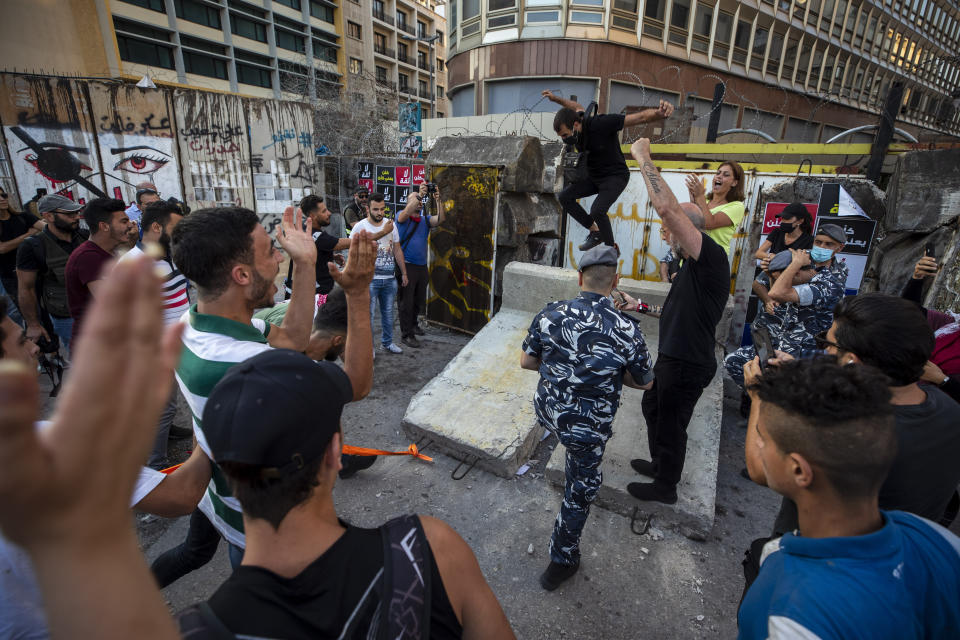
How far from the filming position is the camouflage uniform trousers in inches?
98.9

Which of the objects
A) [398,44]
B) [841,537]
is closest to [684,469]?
[841,537]

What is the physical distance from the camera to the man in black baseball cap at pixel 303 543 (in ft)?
2.90

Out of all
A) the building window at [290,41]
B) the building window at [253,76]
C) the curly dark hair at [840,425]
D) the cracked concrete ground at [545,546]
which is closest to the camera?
the curly dark hair at [840,425]

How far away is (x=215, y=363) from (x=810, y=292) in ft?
13.1

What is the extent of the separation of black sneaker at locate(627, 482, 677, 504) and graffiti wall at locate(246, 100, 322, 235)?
12246 millimetres

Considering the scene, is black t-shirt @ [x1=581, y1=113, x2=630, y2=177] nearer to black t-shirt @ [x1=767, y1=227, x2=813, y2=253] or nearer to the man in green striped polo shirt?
black t-shirt @ [x1=767, y1=227, x2=813, y2=253]

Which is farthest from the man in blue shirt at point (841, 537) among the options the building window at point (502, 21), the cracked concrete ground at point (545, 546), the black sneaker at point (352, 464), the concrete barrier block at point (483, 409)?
the building window at point (502, 21)

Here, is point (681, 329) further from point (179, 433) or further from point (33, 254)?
point (33, 254)

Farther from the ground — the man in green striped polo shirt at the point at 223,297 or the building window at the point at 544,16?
the building window at the point at 544,16

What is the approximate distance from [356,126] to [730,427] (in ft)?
50.0

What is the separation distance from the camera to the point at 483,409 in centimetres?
425

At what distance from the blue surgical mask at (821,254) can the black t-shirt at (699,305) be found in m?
1.27

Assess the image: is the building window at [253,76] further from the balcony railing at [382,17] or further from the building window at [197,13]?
the balcony railing at [382,17]

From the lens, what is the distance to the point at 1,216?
512cm
